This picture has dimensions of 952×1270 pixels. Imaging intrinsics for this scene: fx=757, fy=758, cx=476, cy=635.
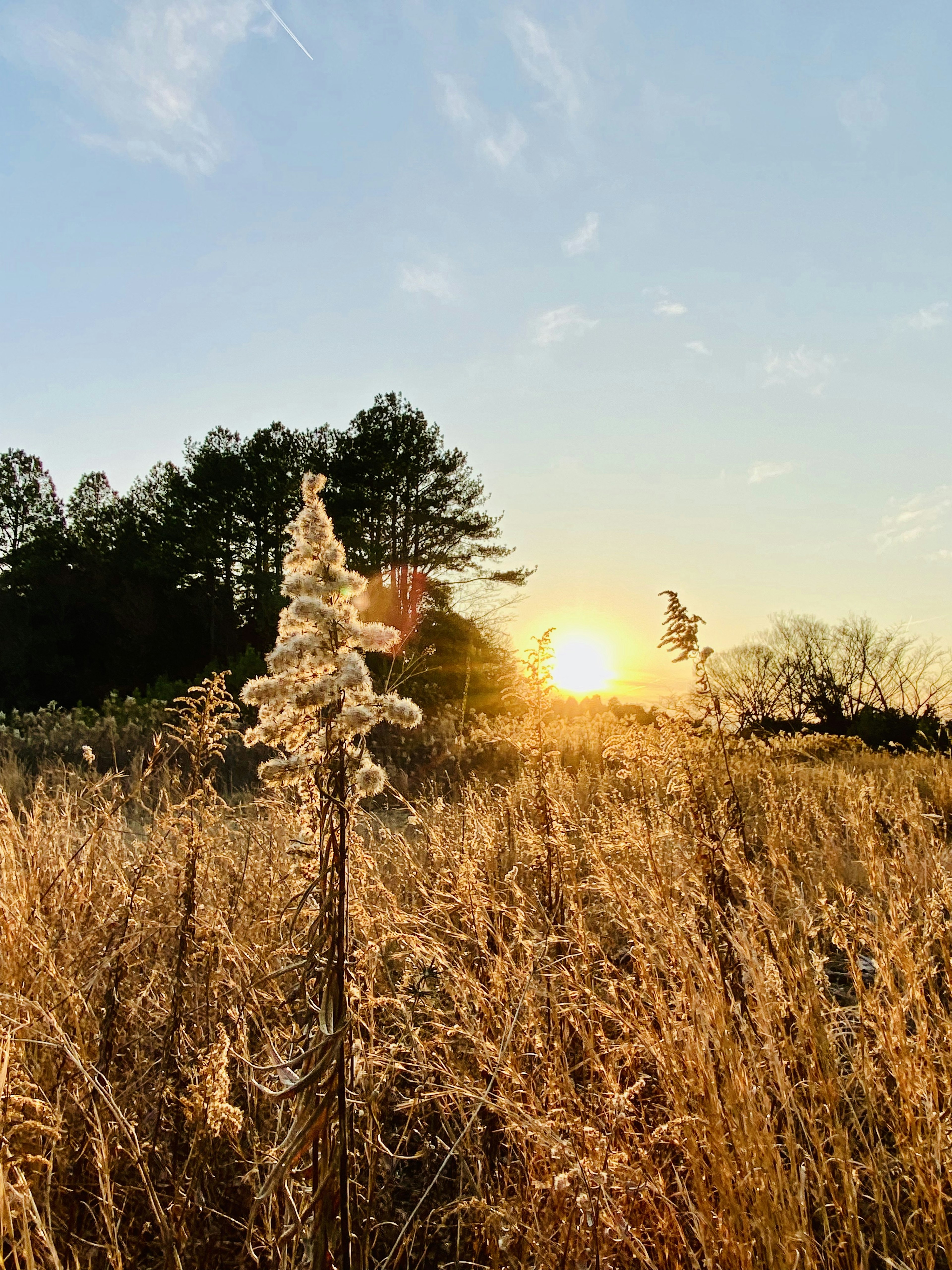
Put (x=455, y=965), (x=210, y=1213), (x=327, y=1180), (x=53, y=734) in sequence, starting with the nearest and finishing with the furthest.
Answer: (x=327, y=1180), (x=210, y=1213), (x=455, y=965), (x=53, y=734)

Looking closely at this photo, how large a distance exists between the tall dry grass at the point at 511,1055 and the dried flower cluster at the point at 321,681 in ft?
0.78

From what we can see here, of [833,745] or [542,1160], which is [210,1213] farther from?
[833,745]

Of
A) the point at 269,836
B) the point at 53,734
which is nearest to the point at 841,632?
the point at 53,734

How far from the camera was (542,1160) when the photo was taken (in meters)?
1.87

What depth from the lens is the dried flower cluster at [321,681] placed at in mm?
1413

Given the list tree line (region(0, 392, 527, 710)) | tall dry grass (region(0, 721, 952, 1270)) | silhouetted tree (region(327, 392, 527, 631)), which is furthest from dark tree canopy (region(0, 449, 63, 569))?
tall dry grass (region(0, 721, 952, 1270))

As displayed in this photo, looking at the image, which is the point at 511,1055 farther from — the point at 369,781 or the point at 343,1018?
the point at 369,781

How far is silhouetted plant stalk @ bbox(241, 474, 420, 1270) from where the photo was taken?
4.13ft

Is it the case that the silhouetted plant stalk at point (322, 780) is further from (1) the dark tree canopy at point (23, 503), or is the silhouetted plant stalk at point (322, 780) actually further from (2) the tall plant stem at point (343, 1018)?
(1) the dark tree canopy at point (23, 503)

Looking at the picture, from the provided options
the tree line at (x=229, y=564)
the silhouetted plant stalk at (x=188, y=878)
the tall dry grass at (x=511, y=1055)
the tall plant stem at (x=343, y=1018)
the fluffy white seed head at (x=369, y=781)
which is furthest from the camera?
the tree line at (x=229, y=564)

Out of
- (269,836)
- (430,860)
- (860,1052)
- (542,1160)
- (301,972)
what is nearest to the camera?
(301,972)

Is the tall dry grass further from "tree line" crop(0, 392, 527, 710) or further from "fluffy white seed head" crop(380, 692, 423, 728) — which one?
"tree line" crop(0, 392, 527, 710)

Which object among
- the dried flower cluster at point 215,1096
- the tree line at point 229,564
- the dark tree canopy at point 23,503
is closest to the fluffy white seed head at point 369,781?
the dried flower cluster at point 215,1096

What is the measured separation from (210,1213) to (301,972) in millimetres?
1112
